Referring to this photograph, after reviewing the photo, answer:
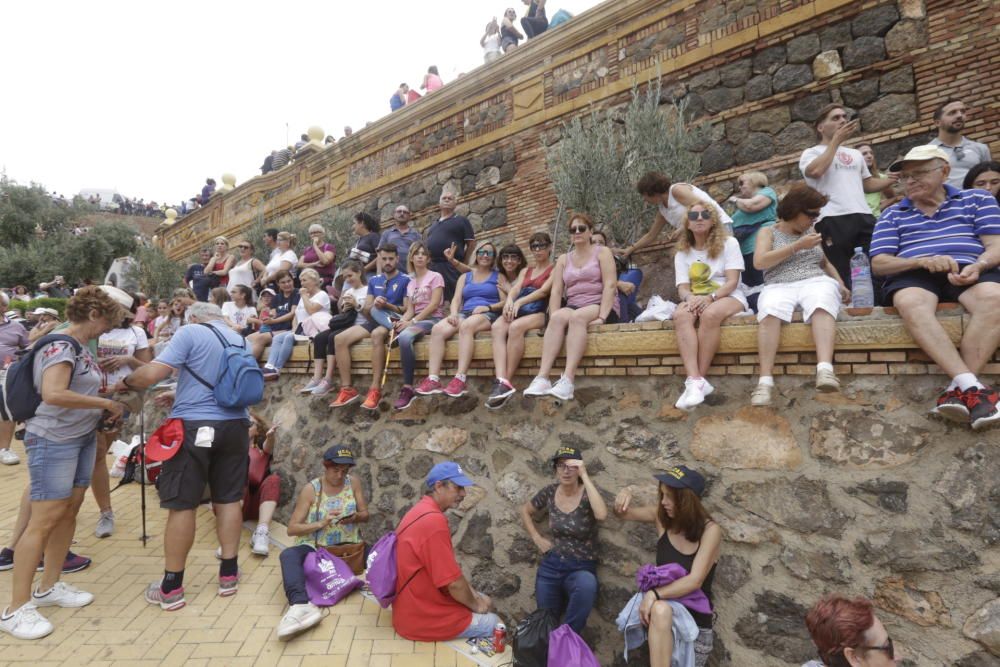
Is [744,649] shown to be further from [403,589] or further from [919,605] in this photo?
[403,589]

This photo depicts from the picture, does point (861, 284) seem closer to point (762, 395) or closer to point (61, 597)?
point (762, 395)

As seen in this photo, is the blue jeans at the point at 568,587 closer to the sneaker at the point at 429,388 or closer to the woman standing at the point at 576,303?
the woman standing at the point at 576,303

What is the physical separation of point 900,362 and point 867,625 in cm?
138

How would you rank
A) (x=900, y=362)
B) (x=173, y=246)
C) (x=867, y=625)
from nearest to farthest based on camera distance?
(x=867, y=625) < (x=900, y=362) < (x=173, y=246)

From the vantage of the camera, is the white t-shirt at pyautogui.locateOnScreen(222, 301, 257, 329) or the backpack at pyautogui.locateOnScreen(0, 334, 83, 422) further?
the white t-shirt at pyautogui.locateOnScreen(222, 301, 257, 329)

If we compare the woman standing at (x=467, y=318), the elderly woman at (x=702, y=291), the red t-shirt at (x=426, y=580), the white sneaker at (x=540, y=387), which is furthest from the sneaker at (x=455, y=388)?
the elderly woman at (x=702, y=291)

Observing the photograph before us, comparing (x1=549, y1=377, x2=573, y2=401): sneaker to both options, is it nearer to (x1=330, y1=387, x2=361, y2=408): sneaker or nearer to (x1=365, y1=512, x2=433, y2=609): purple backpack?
(x1=365, y1=512, x2=433, y2=609): purple backpack

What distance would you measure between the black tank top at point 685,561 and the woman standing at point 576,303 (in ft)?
3.71

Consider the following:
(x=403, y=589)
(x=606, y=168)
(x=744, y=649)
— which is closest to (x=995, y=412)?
(x=744, y=649)

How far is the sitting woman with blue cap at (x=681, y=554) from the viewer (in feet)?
→ 9.23

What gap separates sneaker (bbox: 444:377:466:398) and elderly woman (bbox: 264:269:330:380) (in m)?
2.77

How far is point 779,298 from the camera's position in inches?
121

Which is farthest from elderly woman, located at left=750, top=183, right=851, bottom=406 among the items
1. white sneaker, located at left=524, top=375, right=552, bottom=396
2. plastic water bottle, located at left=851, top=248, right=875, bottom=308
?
white sneaker, located at left=524, top=375, right=552, bottom=396

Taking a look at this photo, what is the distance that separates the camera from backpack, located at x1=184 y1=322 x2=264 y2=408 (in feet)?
12.2
